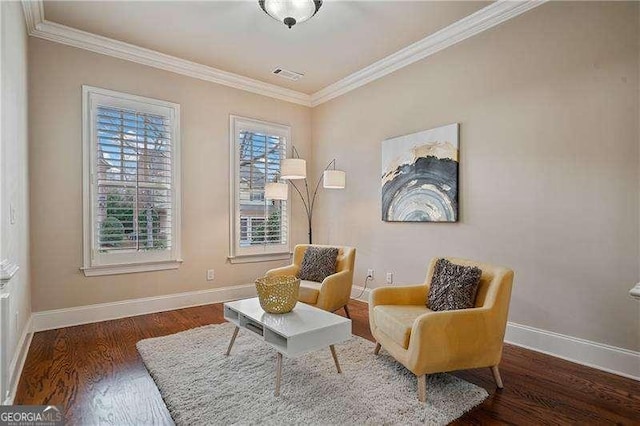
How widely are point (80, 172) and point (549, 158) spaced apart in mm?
4405

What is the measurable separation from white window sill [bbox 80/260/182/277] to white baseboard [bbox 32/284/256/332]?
33 centimetres

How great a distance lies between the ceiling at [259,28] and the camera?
10.1ft

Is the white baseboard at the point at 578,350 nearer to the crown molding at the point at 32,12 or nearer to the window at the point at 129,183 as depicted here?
the window at the point at 129,183

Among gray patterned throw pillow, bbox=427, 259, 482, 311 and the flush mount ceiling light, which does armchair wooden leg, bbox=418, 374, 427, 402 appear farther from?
the flush mount ceiling light

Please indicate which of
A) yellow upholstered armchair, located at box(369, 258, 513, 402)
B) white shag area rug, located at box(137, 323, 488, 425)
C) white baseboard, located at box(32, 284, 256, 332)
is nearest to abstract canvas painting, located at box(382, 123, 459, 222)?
yellow upholstered armchair, located at box(369, 258, 513, 402)

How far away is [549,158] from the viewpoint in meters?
2.79

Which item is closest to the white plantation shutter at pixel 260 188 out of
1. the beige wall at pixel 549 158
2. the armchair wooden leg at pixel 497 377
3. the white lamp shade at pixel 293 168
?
the white lamp shade at pixel 293 168

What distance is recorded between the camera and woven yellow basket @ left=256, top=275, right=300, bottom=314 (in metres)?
2.44

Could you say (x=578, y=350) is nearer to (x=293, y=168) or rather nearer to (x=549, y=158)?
(x=549, y=158)

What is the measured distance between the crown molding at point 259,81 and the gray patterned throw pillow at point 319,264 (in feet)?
7.56

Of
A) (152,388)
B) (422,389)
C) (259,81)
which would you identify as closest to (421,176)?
(422,389)

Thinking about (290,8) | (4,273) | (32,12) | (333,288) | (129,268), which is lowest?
(333,288)

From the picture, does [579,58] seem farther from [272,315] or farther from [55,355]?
[55,355]

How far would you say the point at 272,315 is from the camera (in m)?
2.43
